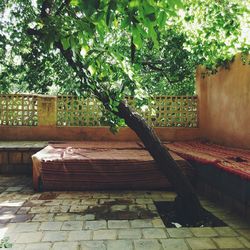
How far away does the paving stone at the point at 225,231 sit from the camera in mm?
3330

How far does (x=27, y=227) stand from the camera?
3484mm

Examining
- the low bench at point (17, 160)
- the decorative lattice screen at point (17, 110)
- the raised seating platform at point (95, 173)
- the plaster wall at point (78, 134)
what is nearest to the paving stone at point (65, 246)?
the raised seating platform at point (95, 173)

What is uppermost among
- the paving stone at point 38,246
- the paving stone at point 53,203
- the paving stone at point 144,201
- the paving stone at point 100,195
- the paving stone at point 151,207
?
the paving stone at point 100,195

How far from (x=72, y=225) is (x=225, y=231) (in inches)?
68.1

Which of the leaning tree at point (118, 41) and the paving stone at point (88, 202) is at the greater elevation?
the leaning tree at point (118, 41)

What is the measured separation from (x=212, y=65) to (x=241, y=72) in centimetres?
106

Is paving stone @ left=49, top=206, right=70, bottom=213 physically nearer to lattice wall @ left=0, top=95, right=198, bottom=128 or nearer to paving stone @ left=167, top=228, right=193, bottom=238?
paving stone @ left=167, top=228, right=193, bottom=238

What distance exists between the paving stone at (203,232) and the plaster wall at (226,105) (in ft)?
8.81

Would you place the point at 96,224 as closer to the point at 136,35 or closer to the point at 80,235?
the point at 80,235

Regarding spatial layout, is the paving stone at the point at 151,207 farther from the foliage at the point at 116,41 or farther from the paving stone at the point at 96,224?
the foliage at the point at 116,41

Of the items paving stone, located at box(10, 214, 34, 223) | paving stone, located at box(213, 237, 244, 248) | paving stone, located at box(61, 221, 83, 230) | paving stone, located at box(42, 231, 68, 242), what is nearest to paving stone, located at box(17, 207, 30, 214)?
paving stone, located at box(10, 214, 34, 223)

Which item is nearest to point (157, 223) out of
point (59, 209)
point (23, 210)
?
point (59, 209)

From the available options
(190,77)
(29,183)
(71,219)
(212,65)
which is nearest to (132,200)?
(71,219)

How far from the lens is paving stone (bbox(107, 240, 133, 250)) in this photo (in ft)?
9.74
